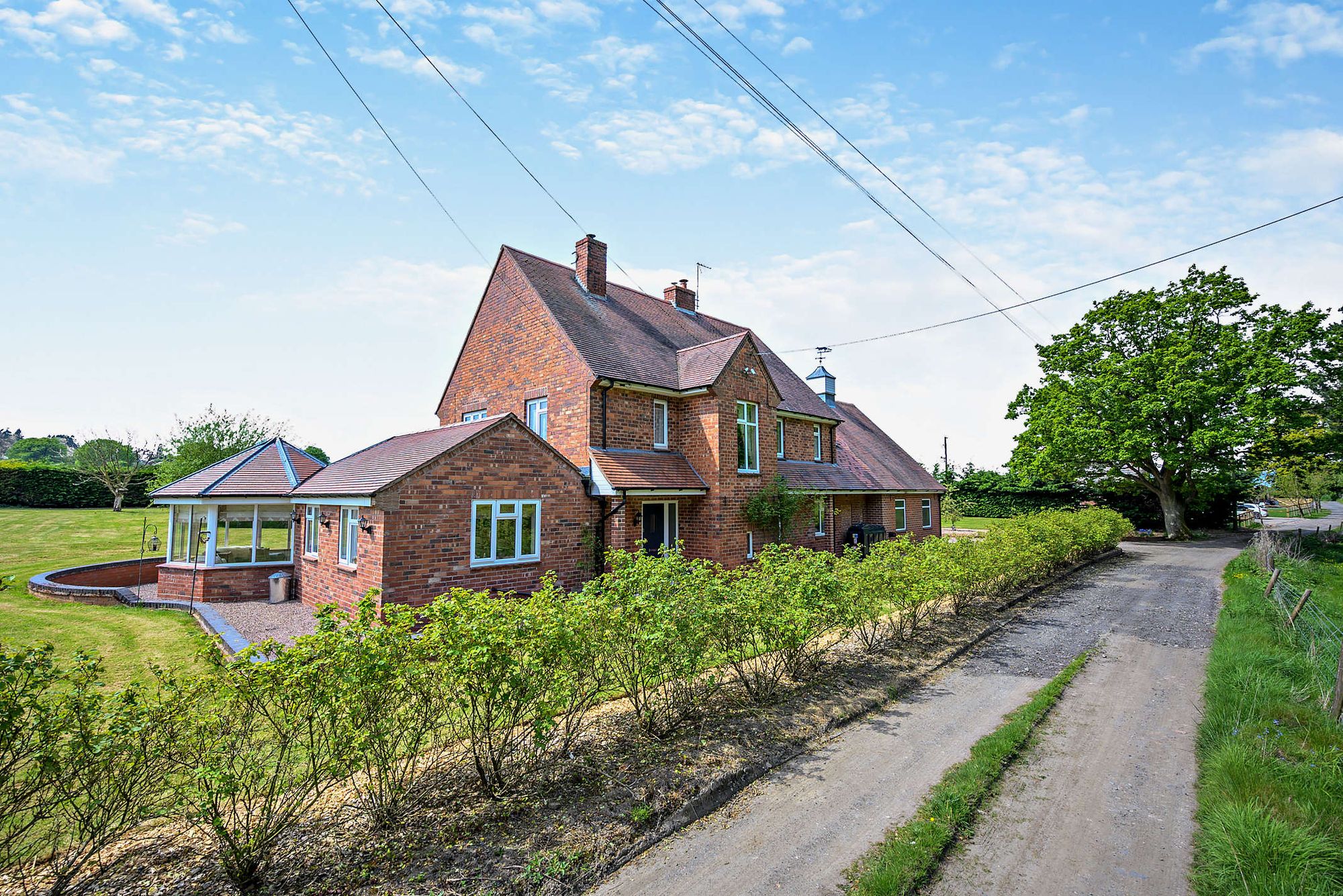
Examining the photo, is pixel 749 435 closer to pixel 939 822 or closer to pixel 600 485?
pixel 600 485

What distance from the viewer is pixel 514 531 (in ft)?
43.5

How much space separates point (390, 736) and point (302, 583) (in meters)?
13.2

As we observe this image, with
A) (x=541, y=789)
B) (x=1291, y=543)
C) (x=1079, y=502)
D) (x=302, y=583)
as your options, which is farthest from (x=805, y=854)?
(x=1079, y=502)

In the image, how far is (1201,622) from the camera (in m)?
12.6

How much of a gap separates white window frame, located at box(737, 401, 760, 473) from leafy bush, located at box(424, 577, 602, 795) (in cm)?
1222

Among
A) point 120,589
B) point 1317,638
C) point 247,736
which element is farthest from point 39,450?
point 1317,638

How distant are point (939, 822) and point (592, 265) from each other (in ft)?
60.3

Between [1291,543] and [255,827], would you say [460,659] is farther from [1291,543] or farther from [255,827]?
[1291,543]

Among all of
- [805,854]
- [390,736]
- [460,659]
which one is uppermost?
[460,659]

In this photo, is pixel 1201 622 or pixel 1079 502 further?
pixel 1079 502

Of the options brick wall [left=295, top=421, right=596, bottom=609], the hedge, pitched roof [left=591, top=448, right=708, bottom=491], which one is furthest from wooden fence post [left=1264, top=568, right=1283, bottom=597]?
the hedge

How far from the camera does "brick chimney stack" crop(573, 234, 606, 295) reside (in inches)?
779

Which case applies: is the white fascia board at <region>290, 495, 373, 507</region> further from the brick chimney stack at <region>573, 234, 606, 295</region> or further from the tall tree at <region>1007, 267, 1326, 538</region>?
the tall tree at <region>1007, 267, 1326, 538</region>

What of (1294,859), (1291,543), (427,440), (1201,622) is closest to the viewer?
(1294,859)
